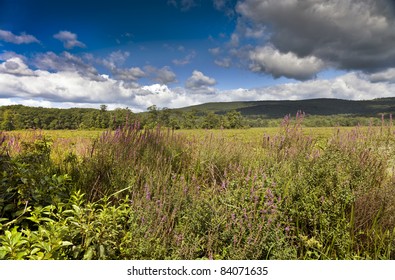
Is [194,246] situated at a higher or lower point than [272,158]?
lower

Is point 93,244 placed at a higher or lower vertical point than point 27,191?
lower

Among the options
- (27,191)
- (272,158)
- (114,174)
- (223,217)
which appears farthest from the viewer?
(272,158)

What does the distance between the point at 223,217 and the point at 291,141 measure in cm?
323

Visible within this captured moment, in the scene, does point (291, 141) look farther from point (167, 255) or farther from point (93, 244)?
point (93, 244)

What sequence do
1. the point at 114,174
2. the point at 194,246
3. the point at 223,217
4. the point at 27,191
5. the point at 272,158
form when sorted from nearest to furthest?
the point at 194,246, the point at 223,217, the point at 27,191, the point at 114,174, the point at 272,158

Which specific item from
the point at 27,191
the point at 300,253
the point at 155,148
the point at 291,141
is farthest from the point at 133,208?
the point at 291,141

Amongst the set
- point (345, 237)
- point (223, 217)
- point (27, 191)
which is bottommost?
point (345, 237)

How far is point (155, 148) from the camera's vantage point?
4.86m

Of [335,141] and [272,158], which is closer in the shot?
[272,158]

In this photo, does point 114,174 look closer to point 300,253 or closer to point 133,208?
point 133,208

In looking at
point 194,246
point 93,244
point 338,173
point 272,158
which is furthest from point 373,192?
point 93,244

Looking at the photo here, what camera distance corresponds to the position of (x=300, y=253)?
2607mm

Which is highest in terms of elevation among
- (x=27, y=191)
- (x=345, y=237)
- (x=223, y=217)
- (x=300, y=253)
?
(x=27, y=191)

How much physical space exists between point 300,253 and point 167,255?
140 cm
